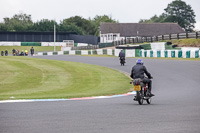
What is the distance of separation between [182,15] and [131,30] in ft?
95.6

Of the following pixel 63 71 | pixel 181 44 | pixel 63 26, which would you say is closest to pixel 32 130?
pixel 63 71

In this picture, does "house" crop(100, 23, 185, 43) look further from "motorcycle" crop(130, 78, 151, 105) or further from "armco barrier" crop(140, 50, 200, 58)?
"motorcycle" crop(130, 78, 151, 105)

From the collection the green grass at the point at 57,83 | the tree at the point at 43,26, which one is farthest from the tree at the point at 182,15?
the green grass at the point at 57,83

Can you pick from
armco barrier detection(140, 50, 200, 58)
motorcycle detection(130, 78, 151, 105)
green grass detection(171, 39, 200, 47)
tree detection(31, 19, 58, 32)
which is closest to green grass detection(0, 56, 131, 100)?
motorcycle detection(130, 78, 151, 105)

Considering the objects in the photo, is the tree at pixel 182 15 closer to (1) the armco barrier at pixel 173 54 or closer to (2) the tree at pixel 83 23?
(2) the tree at pixel 83 23

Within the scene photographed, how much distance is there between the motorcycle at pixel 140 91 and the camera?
13.8 metres

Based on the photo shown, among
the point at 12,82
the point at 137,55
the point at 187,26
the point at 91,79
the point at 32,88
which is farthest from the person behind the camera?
the point at 187,26

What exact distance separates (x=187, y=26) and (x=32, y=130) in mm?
144837

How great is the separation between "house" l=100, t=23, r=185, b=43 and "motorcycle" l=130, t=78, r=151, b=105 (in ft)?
372

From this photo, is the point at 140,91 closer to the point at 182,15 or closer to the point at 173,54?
the point at 173,54

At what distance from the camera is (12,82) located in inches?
919

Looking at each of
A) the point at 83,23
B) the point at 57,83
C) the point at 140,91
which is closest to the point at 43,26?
the point at 83,23

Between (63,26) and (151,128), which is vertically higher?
(63,26)

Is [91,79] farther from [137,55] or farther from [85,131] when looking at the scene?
[137,55]
